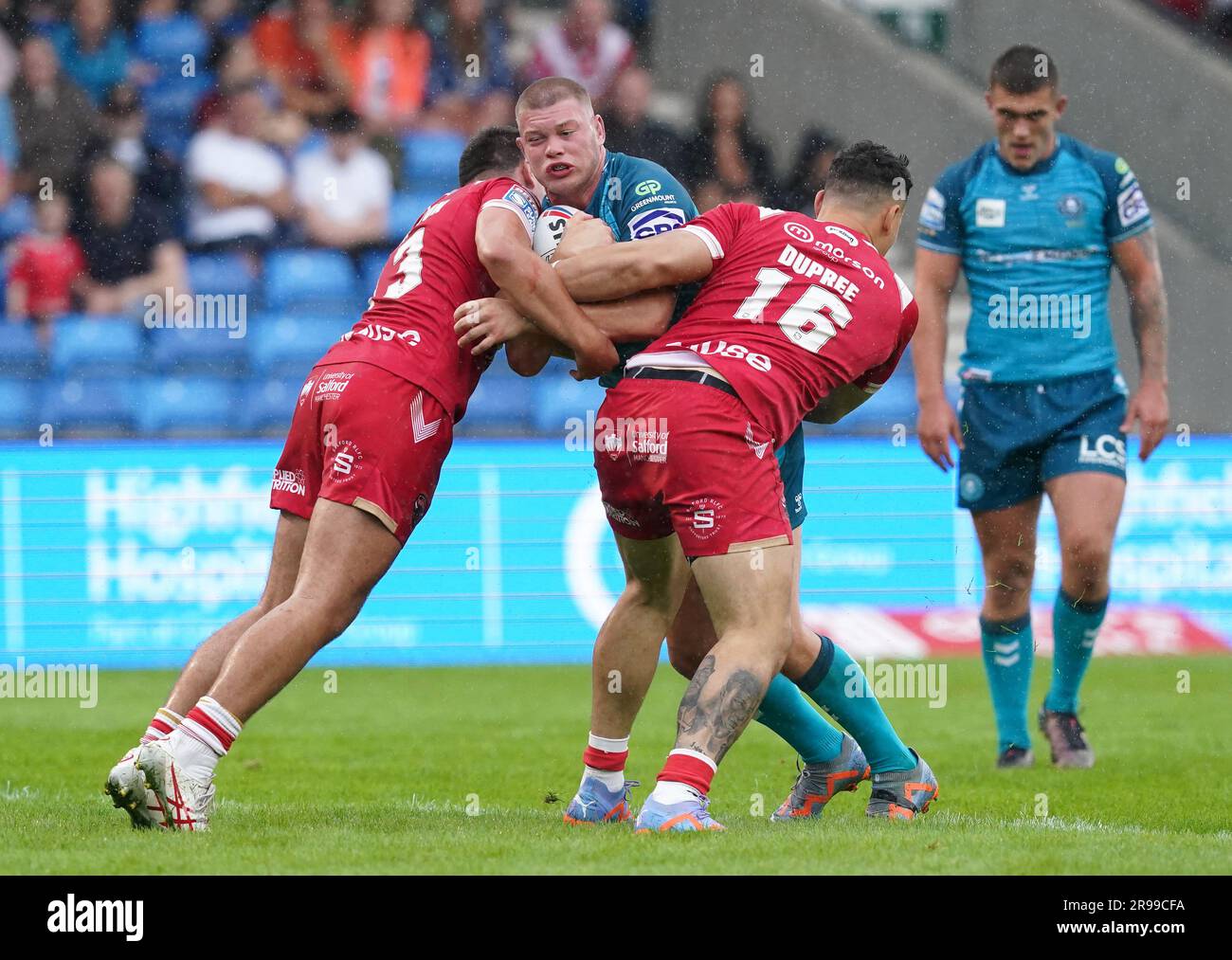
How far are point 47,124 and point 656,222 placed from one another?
863 centimetres

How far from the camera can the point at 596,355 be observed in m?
4.89

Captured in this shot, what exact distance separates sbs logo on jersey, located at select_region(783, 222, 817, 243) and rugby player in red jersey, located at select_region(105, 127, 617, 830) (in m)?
0.61

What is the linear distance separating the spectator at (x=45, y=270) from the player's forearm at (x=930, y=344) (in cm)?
664

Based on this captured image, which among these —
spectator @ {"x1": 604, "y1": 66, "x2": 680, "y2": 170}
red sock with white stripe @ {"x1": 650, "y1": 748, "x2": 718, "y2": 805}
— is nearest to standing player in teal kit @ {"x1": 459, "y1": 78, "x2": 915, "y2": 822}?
red sock with white stripe @ {"x1": 650, "y1": 748, "x2": 718, "y2": 805}

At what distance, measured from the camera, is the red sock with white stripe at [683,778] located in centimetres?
444

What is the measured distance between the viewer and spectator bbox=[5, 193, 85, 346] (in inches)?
457

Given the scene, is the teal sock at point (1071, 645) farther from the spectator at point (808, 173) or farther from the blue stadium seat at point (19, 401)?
the blue stadium seat at point (19, 401)

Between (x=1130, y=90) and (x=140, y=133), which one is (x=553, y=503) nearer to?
(x=140, y=133)

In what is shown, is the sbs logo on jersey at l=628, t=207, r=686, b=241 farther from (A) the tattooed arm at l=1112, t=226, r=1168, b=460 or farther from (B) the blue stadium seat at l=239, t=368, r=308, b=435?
(B) the blue stadium seat at l=239, t=368, r=308, b=435

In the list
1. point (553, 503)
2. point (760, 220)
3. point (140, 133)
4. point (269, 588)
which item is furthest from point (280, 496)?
point (140, 133)

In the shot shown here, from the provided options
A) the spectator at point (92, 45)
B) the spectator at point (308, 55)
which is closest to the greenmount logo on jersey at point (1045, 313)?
the spectator at point (308, 55)

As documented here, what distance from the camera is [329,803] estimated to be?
18.7 ft

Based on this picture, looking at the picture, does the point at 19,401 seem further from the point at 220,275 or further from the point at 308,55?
the point at 308,55

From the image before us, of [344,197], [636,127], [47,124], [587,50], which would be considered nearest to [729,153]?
[636,127]
